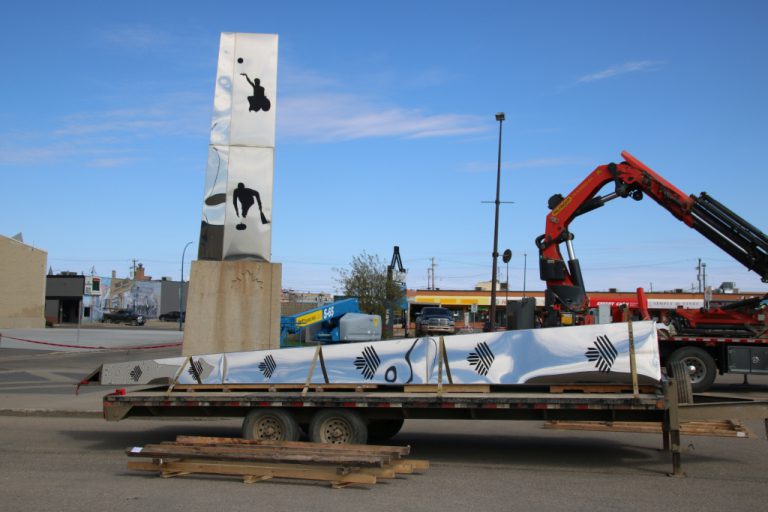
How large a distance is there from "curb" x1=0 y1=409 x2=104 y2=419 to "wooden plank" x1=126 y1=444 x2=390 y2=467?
244 inches

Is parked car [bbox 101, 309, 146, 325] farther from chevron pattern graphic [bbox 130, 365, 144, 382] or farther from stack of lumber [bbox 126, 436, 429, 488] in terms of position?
stack of lumber [bbox 126, 436, 429, 488]

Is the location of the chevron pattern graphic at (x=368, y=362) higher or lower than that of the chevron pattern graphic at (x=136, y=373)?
higher

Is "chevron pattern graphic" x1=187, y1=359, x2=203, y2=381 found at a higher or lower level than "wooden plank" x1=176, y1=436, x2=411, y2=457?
higher

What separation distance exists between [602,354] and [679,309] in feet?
36.6

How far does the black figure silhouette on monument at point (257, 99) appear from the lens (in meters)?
15.3

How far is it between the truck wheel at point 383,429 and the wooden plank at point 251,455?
2.57 m

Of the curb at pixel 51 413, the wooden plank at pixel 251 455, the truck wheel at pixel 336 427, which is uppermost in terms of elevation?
the truck wheel at pixel 336 427

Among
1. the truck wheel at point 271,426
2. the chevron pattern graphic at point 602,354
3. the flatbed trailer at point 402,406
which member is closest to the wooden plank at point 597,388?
the flatbed trailer at point 402,406

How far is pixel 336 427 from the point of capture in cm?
973

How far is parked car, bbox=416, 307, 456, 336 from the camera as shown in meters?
40.7

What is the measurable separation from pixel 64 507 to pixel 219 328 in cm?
680

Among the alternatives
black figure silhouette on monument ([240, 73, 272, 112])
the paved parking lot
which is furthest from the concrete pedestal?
black figure silhouette on monument ([240, 73, 272, 112])

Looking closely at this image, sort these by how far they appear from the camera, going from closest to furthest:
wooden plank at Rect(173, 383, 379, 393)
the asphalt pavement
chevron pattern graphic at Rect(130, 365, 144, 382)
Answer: wooden plank at Rect(173, 383, 379, 393) → chevron pattern graphic at Rect(130, 365, 144, 382) → the asphalt pavement

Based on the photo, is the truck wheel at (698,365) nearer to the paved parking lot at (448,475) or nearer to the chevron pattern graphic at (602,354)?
the paved parking lot at (448,475)
